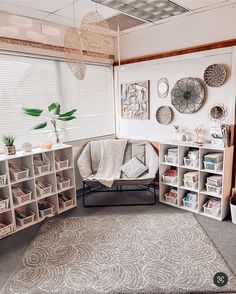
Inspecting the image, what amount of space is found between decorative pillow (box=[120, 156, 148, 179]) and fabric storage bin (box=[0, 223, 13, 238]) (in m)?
1.67

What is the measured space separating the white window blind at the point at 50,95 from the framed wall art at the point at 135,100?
296mm

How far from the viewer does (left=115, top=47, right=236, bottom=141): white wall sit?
299 cm

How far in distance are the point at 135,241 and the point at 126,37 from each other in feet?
10.3

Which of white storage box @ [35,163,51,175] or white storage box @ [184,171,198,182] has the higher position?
white storage box @ [35,163,51,175]

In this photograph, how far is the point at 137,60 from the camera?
388 cm

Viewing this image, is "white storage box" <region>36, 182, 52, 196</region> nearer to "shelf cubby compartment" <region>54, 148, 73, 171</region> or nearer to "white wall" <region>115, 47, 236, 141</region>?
"shelf cubby compartment" <region>54, 148, 73, 171</region>

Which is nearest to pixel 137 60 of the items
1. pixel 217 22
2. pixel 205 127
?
pixel 217 22

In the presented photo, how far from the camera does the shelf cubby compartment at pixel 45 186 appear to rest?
3090 mm

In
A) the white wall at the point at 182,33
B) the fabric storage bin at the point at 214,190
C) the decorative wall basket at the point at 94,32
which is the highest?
the white wall at the point at 182,33

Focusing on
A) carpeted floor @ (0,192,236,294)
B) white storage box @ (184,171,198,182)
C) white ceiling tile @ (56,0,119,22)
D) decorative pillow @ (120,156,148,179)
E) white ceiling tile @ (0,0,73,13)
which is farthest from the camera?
decorative pillow @ (120,156,148,179)

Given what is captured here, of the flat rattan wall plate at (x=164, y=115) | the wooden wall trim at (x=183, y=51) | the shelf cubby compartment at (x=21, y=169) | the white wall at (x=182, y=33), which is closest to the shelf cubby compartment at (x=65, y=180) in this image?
the shelf cubby compartment at (x=21, y=169)

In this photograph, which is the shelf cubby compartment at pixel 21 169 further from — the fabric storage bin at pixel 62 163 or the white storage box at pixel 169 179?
the white storage box at pixel 169 179

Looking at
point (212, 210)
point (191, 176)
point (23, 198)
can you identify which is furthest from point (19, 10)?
point (212, 210)

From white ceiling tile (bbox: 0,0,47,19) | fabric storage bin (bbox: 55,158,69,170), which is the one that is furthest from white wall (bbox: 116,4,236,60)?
fabric storage bin (bbox: 55,158,69,170)
